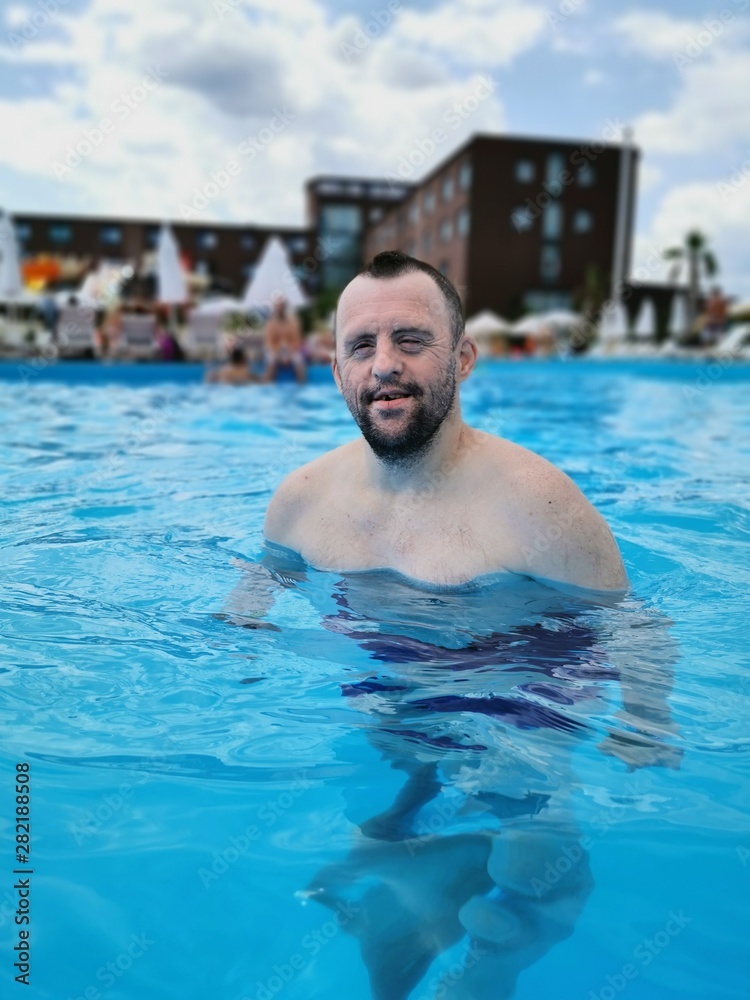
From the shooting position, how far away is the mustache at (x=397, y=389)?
7.54 ft

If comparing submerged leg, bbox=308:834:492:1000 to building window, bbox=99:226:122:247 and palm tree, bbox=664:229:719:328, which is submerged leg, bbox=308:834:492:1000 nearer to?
palm tree, bbox=664:229:719:328

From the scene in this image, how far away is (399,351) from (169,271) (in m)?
16.7

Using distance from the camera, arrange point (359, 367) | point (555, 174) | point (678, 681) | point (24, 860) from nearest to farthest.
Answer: point (24, 860) → point (678, 681) → point (359, 367) → point (555, 174)

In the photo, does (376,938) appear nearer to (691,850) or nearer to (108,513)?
(691,850)

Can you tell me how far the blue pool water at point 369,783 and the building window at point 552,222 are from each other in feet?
112

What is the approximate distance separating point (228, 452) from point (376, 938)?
546cm

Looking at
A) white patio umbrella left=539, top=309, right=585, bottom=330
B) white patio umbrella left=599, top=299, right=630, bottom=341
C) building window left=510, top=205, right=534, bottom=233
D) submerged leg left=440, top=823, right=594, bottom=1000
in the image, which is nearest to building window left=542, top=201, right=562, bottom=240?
building window left=510, top=205, right=534, bottom=233

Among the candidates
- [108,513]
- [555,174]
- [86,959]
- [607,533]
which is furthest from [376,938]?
[555,174]

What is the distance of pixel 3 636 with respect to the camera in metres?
2.52

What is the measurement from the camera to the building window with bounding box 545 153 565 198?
34500 millimetres

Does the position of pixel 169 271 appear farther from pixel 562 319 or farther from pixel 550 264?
pixel 550 264

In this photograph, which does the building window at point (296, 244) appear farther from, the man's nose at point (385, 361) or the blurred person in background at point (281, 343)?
the man's nose at point (385, 361)

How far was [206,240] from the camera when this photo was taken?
1778 inches

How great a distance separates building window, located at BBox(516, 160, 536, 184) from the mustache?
34.8m
